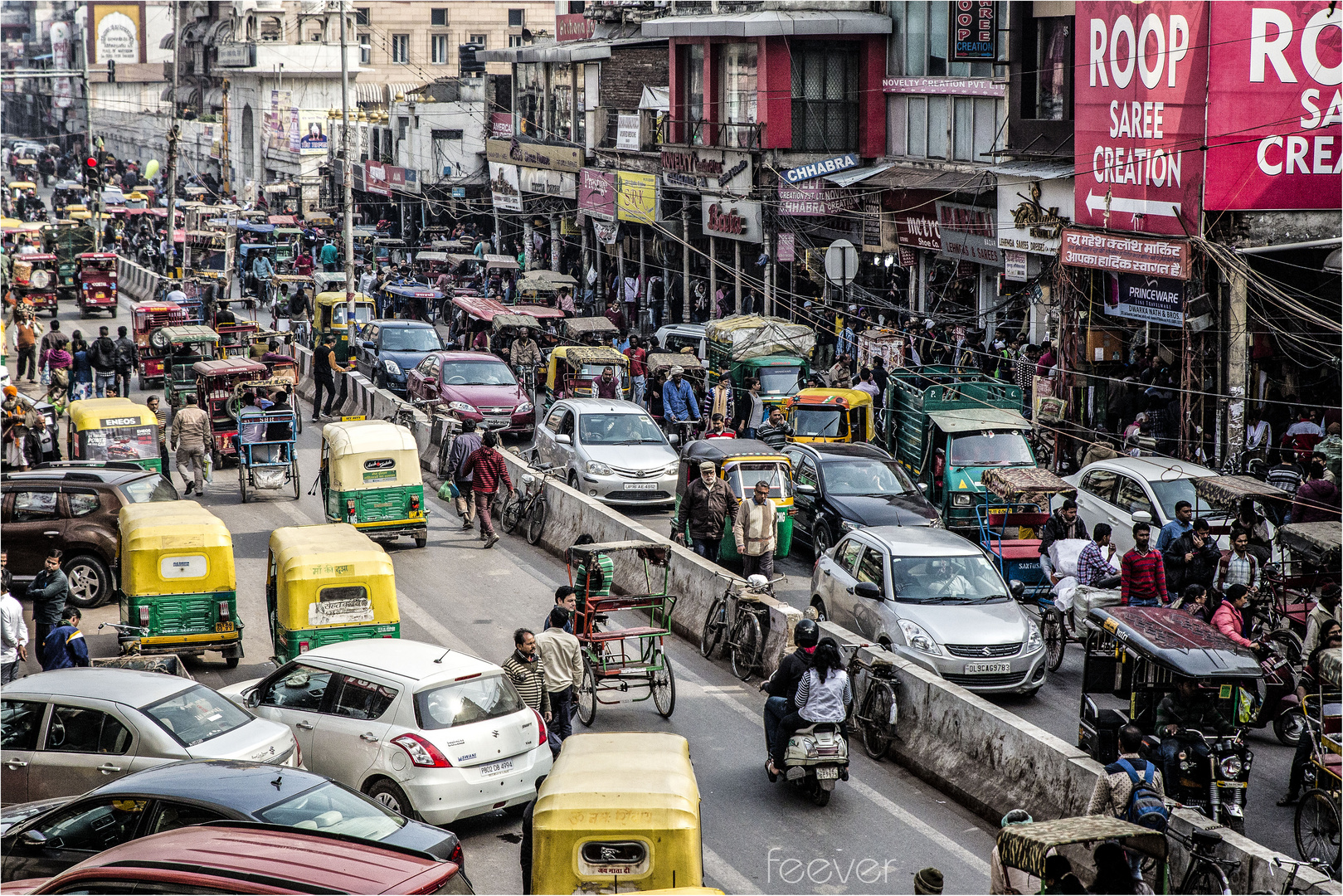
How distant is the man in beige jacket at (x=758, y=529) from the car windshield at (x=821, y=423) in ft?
20.1

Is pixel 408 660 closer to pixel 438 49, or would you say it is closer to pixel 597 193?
pixel 597 193

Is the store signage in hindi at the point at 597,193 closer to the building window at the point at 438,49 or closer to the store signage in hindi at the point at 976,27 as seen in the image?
the store signage in hindi at the point at 976,27

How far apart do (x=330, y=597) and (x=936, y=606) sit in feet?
20.3

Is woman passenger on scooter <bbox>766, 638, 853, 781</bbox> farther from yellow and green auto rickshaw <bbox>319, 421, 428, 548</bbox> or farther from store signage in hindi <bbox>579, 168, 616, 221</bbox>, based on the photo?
store signage in hindi <bbox>579, 168, 616, 221</bbox>

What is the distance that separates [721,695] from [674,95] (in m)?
31.1

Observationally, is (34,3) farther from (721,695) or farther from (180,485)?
(721,695)

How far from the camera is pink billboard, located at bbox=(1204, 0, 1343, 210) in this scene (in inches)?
885

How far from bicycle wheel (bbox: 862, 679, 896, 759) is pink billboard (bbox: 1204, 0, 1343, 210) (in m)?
12.4

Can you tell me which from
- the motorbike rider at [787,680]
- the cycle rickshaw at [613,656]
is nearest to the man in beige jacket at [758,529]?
the cycle rickshaw at [613,656]

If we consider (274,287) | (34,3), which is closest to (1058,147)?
(274,287)

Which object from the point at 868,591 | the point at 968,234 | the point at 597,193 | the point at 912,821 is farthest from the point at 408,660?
the point at 597,193

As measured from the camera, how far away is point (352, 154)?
76188mm

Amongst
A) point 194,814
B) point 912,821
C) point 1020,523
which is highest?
point 194,814

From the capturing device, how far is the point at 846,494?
21.2 meters
